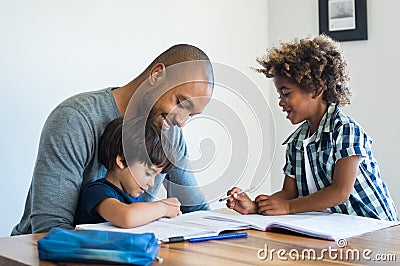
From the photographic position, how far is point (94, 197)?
1329 millimetres

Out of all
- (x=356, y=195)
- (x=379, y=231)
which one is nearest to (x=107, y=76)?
(x=356, y=195)

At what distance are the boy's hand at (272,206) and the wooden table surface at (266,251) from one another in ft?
0.84

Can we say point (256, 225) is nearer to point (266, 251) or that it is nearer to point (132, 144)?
point (266, 251)

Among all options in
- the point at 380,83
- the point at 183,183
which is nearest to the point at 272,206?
the point at 183,183

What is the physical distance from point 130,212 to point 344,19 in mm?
1732

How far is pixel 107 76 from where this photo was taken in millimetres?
2301

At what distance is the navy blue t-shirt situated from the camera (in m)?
1.33

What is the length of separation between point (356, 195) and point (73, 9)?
46.9 inches

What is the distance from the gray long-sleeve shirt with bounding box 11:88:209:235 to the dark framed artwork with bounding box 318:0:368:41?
1.37m

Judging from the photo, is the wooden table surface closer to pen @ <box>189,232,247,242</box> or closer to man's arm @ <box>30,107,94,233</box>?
pen @ <box>189,232,247,242</box>

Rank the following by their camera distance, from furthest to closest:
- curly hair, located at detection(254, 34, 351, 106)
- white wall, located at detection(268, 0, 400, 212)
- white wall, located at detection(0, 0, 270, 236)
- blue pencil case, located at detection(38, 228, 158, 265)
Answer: white wall, located at detection(268, 0, 400, 212)
white wall, located at detection(0, 0, 270, 236)
curly hair, located at detection(254, 34, 351, 106)
blue pencil case, located at detection(38, 228, 158, 265)

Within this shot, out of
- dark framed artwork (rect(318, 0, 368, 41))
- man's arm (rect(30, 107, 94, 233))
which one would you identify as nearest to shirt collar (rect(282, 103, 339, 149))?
man's arm (rect(30, 107, 94, 233))

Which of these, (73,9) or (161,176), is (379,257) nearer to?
(161,176)

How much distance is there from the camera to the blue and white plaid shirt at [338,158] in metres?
1.59
